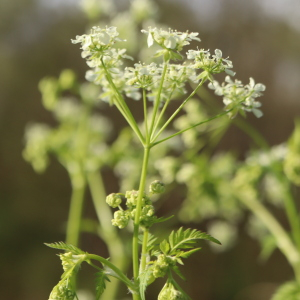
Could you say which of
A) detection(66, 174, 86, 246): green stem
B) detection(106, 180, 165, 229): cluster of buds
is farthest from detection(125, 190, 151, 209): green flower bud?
detection(66, 174, 86, 246): green stem

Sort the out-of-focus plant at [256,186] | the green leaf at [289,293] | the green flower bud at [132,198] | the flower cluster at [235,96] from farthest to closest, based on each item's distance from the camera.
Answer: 1. the out-of-focus plant at [256,186]
2. the green leaf at [289,293]
3. the flower cluster at [235,96]
4. the green flower bud at [132,198]

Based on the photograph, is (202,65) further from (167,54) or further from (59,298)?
(59,298)

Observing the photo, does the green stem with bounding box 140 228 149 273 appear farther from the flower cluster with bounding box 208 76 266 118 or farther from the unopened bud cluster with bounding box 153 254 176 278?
the flower cluster with bounding box 208 76 266 118

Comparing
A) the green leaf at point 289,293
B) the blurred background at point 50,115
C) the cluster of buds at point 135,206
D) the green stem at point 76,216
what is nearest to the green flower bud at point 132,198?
the cluster of buds at point 135,206

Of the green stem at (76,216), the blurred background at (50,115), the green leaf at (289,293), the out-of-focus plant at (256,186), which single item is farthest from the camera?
the blurred background at (50,115)

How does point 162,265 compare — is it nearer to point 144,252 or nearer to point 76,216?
point 144,252

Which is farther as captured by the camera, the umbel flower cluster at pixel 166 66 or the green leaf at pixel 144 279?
the umbel flower cluster at pixel 166 66

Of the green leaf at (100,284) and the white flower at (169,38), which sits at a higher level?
the white flower at (169,38)

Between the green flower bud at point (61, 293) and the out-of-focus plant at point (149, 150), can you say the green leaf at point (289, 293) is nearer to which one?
the out-of-focus plant at point (149, 150)
